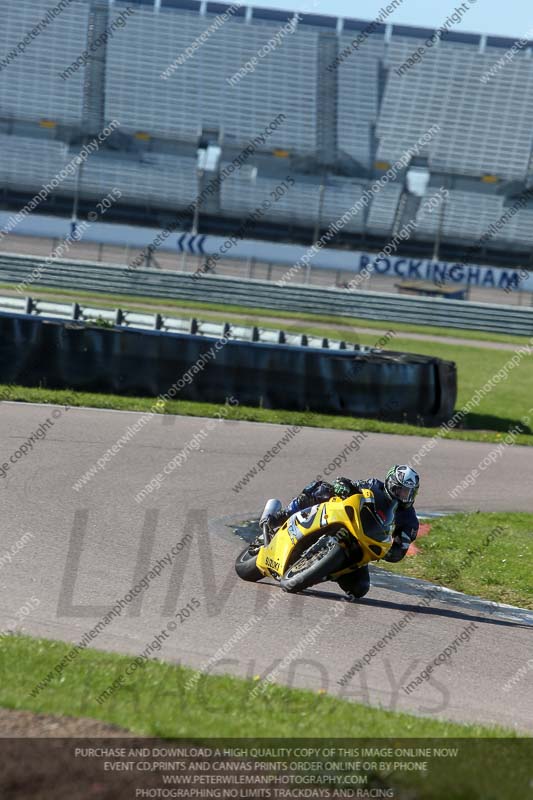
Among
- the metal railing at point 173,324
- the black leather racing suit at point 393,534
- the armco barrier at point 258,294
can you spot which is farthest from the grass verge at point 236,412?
the armco barrier at point 258,294

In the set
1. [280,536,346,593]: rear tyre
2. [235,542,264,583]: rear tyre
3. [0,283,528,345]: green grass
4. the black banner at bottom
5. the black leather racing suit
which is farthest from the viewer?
[0,283,528,345]: green grass

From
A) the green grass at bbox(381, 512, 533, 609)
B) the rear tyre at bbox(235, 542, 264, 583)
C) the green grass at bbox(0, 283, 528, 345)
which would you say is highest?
the rear tyre at bbox(235, 542, 264, 583)

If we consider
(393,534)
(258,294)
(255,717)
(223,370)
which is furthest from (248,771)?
(258,294)

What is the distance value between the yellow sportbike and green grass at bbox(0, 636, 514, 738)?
2.29m

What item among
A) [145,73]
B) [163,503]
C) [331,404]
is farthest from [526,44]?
[163,503]

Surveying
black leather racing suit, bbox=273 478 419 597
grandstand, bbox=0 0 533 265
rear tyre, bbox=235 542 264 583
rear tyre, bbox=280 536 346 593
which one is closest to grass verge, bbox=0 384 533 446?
rear tyre, bbox=235 542 264 583

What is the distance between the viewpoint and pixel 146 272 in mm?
35531

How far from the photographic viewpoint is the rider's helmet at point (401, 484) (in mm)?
8703

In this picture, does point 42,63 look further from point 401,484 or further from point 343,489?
point 401,484

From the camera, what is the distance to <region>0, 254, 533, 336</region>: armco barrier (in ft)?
116

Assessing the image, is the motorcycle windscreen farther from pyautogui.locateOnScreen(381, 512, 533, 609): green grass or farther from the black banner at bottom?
the black banner at bottom

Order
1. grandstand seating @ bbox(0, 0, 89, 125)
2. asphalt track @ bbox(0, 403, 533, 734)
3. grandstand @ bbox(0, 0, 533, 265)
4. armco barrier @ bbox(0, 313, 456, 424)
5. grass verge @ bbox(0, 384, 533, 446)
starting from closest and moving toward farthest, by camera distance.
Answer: asphalt track @ bbox(0, 403, 533, 734) < grass verge @ bbox(0, 384, 533, 446) < armco barrier @ bbox(0, 313, 456, 424) < grandstand @ bbox(0, 0, 533, 265) < grandstand seating @ bbox(0, 0, 89, 125)

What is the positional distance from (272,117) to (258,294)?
59.8ft

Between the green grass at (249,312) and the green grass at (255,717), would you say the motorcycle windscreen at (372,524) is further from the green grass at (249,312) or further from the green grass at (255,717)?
the green grass at (249,312)
